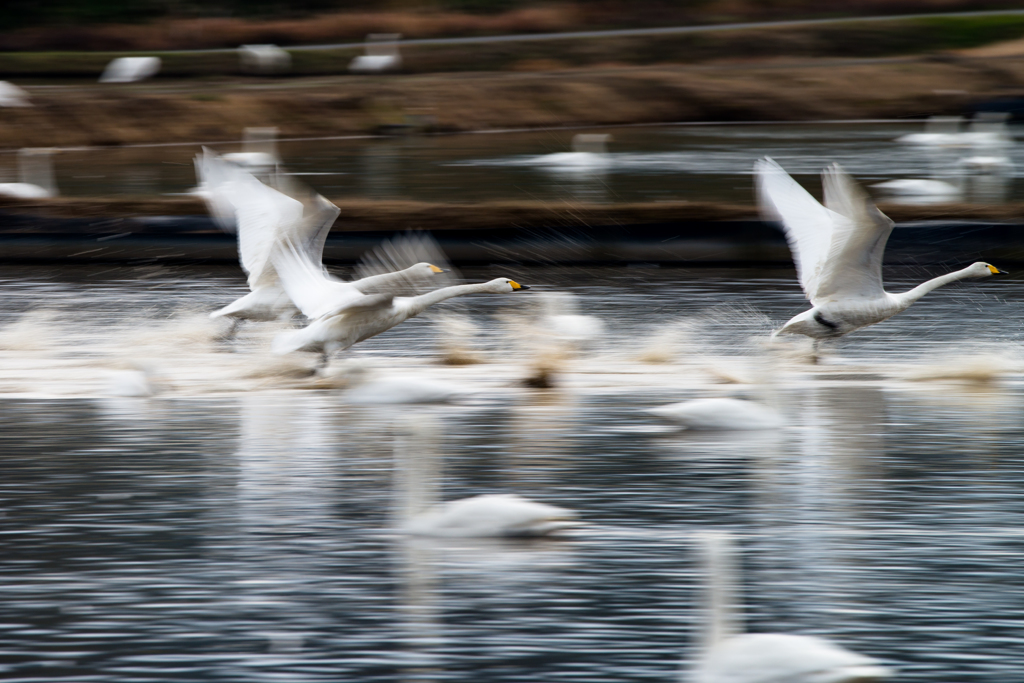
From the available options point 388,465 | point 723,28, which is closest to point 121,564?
point 388,465

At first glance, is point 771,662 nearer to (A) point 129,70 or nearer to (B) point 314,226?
(B) point 314,226

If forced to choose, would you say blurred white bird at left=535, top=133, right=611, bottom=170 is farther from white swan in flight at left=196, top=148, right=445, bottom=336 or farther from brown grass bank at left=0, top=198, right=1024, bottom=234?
white swan in flight at left=196, top=148, right=445, bottom=336

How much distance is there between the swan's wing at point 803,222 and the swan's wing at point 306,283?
3.10m

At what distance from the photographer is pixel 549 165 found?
2673 cm

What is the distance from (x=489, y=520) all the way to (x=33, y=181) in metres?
17.7

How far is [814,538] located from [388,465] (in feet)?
8.36

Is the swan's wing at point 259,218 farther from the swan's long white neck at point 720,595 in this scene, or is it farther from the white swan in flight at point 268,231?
the swan's long white neck at point 720,595

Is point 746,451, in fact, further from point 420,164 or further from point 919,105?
point 919,105

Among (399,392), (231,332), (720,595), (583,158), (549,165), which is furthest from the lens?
(549,165)

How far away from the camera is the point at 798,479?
8.36m

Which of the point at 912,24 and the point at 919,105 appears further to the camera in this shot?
the point at 912,24

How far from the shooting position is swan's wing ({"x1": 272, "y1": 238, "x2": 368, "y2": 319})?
1098 centimetres

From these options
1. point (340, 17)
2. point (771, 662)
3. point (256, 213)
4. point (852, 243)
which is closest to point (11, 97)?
point (340, 17)

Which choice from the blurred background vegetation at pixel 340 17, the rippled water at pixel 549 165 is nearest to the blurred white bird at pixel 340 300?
the rippled water at pixel 549 165
